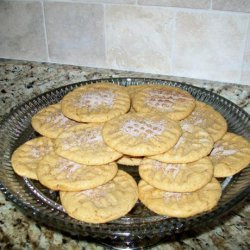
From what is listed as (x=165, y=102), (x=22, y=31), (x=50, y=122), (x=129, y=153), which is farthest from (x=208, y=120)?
(x=22, y=31)

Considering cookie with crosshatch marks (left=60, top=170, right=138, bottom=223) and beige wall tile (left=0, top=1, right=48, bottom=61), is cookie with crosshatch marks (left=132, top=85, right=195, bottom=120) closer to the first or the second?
cookie with crosshatch marks (left=60, top=170, right=138, bottom=223)

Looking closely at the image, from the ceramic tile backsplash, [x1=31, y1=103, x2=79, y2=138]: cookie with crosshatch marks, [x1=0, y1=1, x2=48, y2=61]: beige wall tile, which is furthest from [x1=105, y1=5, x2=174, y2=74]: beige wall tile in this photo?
[x1=31, y1=103, x2=79, y2=138]: cookie with crosshatch marks

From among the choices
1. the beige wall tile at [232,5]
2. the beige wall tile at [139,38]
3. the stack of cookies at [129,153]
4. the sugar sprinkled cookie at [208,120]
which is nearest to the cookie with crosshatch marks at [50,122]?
the stack of cookies at [129,153]

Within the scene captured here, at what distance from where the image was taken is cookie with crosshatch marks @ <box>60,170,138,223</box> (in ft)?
1.78

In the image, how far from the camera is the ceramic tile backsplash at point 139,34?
939 mm

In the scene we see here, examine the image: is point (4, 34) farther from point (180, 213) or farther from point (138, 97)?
point (180, 213)

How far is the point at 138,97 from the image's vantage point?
30.1 inches

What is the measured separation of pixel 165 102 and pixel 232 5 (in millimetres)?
349

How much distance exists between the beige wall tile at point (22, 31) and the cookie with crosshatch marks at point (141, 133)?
561 millimetres

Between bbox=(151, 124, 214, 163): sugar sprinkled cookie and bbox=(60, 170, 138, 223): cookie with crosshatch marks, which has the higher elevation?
bbox=(151, 124, 214, 163): sugar sprinkled cookie

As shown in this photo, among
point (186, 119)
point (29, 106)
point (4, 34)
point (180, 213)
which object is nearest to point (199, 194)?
point (180, 213)

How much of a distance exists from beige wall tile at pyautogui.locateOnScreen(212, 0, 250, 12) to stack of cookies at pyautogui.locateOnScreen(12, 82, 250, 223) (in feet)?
0.98

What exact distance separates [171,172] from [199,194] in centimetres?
6

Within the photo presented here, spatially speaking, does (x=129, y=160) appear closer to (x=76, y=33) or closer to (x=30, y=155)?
(x=30, y=155)
